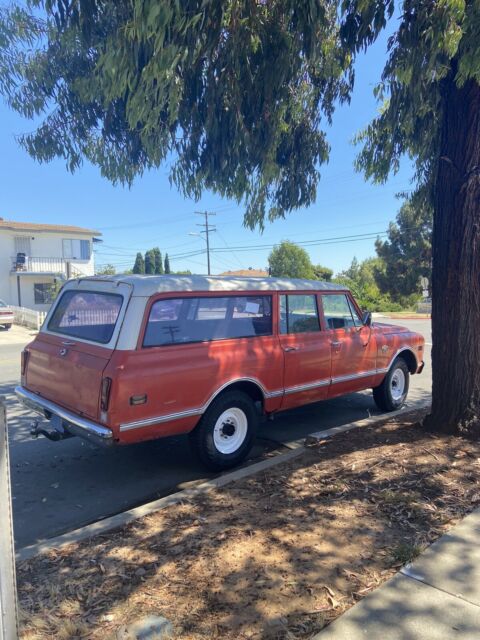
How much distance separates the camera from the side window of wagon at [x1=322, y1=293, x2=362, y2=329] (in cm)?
582

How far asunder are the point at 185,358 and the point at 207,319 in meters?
0.60

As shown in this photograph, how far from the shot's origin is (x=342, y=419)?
6453mm

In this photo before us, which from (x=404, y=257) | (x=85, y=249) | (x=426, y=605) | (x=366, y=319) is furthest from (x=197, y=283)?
(x=404, y=257)

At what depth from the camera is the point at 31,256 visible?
3078 centimetres

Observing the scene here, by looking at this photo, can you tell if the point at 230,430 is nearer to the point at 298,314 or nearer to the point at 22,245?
the point at 298,314

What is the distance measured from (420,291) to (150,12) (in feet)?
138

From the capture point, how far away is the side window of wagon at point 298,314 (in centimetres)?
528

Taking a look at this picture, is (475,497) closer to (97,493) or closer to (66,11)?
(97,493)

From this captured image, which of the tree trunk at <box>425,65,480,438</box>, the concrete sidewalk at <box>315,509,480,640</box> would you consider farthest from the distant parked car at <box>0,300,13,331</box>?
the concrete sidewalk at <box>315,509,480,640</box>

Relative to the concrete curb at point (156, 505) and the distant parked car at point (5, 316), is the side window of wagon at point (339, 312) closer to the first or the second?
the concrete curb at point (156, 505)

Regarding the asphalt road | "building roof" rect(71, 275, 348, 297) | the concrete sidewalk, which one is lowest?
the asphalt road

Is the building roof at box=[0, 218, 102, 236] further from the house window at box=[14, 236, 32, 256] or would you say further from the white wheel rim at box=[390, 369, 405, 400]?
the white wheel rim at box=[390, 369, 405, 400]

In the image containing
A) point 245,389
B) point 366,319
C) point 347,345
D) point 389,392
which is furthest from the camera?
point 389,392

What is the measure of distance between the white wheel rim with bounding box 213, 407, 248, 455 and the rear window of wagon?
1.39 m
